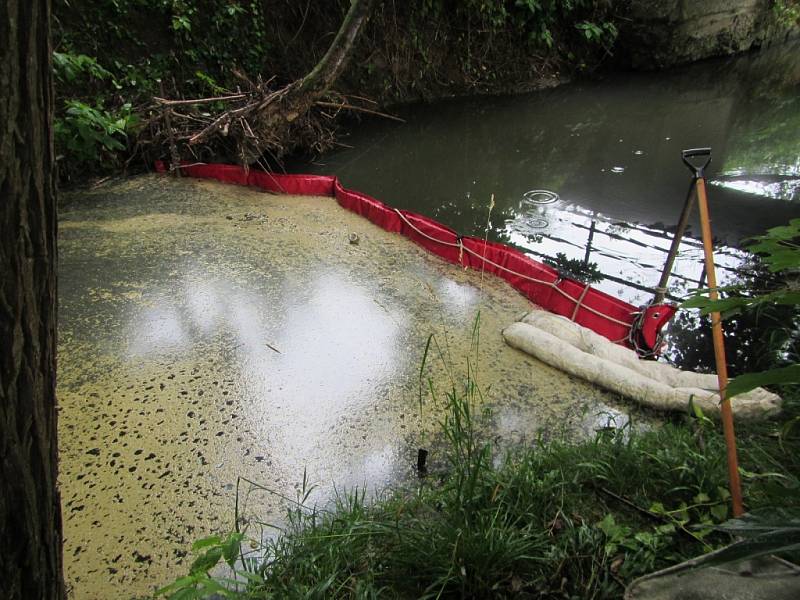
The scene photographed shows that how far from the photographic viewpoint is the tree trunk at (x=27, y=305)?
2.38ft

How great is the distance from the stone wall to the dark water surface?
2.34 feet

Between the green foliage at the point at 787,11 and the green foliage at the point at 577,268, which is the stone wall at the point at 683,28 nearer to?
the green foliage at the point at 787,11

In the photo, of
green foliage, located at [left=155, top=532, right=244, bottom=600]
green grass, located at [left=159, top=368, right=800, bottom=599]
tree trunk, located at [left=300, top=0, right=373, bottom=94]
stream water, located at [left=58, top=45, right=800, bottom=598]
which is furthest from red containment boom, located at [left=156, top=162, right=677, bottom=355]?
green foliage, located at [left=155, top=532, right=244, bottom=600]

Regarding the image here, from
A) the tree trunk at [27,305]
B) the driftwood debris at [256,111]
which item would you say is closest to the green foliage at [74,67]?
the driftwood debris at [256,111]

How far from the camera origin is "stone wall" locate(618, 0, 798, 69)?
9016 millimetres

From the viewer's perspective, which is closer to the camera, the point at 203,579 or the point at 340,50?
the point at 203,579

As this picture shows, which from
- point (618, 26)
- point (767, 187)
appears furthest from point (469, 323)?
point (618, 26)

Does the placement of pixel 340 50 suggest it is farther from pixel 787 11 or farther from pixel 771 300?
pixel 787 11

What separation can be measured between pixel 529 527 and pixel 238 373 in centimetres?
167

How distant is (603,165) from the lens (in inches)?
231

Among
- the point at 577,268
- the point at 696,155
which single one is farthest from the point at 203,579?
the point at 577,268

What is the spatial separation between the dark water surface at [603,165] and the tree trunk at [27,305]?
3.43 metres

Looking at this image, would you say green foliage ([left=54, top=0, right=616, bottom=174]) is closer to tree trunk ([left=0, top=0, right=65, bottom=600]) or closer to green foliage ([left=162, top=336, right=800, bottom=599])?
tree trunk ([left=0, top=0, right=65, bottom=600])

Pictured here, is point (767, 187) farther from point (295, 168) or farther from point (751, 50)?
point (751, 50)
